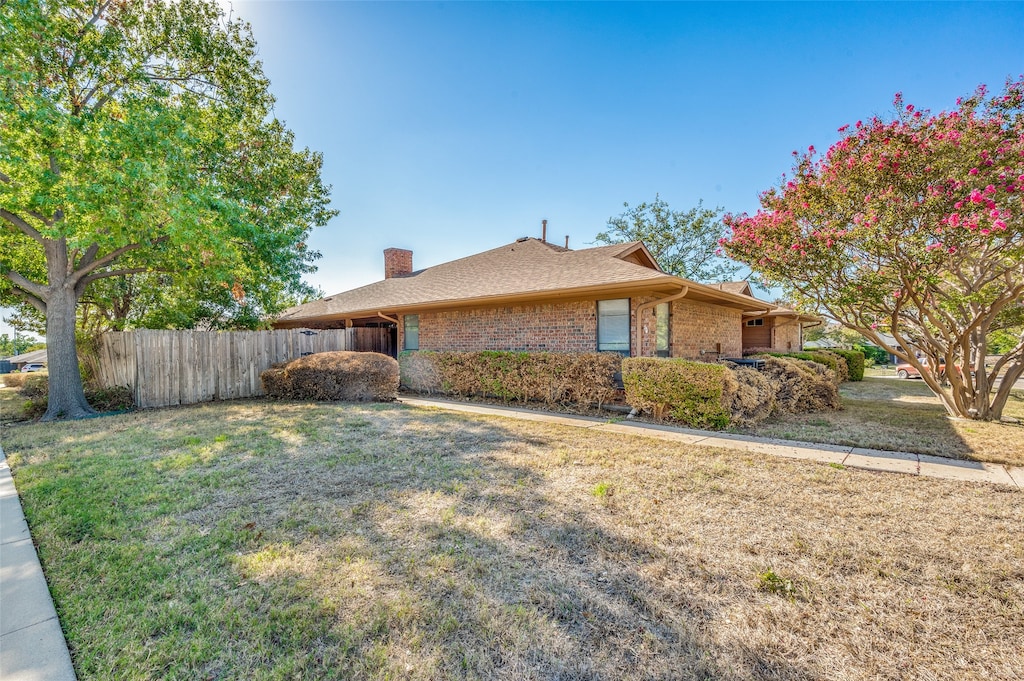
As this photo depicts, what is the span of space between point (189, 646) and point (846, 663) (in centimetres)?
320

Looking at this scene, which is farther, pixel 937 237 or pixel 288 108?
pixel 288 108

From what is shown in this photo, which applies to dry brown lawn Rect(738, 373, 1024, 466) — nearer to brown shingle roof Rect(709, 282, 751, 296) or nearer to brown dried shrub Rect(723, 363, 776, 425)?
brown dried shrub Rect(723, 363, 776, 425)

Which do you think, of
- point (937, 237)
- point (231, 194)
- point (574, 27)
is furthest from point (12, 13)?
point (937, 237)

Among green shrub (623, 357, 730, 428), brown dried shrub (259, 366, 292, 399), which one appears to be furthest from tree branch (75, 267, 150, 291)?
green shrub (623, 357, 730, 428)

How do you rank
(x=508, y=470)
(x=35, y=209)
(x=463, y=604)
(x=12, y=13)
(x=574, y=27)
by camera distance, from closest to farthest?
1. (x=463, y=604)
2. (x=508, y=470)
3. (x=12, y=13)
4. (x=35, y=209)
5. (x=574, y=27)

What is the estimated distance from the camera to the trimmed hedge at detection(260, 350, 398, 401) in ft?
35.3

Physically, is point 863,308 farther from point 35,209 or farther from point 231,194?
point 35,209

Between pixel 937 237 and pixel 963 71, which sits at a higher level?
→ pixel 963 71

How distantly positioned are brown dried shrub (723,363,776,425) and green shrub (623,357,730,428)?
237mm

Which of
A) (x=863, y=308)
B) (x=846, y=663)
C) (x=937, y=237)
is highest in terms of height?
(x=937, y=237)

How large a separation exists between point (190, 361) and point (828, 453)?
13309mm

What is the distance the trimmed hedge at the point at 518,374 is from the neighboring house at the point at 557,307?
1.13 metres

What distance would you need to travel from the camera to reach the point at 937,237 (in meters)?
7.18

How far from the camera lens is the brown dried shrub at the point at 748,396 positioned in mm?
7559
